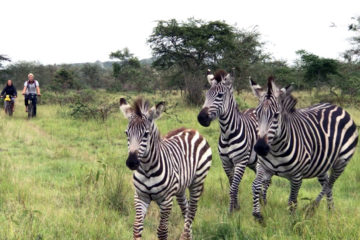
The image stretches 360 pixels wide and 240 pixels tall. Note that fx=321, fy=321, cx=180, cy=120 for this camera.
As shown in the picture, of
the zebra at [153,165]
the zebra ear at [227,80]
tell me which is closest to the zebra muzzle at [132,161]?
the zebra at [153,165]

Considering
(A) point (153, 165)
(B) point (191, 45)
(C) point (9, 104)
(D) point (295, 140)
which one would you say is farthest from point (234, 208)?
(B) point (191, 45)

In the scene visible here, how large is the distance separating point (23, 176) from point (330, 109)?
5.34 m

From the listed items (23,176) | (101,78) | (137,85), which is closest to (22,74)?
(101,78)

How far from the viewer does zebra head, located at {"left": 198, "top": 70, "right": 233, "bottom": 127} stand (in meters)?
4.42

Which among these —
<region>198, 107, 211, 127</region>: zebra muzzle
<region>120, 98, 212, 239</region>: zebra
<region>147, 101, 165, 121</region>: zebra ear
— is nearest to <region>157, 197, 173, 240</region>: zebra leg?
<region>120, 98, 212, 239</region>: zebra

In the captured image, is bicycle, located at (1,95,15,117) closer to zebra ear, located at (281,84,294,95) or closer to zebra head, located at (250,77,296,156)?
zebra head, located at (250,77,296,156)

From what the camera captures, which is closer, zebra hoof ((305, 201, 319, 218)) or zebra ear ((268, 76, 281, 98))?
zebra ear ((268, 76, 281, 98))

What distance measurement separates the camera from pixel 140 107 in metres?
3.22

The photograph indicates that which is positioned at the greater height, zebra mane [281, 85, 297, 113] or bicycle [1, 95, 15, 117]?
zebra mane [281, 85, 297, 113]

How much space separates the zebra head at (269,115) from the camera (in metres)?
3.46

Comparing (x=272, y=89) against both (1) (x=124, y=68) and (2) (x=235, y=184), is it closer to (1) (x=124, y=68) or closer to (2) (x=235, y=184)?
(2) (x=235, y=184)

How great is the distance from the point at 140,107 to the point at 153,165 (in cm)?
60

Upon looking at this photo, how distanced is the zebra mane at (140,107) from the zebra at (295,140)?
126 centimetres

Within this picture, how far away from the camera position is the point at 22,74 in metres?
46.3
